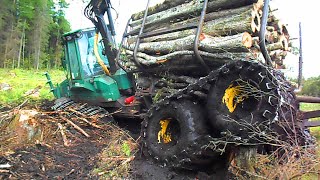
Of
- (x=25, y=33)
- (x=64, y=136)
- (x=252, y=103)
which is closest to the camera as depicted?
(x=252, y=103)

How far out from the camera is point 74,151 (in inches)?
202

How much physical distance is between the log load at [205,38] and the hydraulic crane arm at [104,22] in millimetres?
714

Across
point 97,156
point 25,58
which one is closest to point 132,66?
point 97,156

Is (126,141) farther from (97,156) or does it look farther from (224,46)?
(224,46)

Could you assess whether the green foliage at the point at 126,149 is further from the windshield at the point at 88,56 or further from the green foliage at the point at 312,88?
the green foliage at the point at 312,88

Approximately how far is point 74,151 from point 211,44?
108 inches

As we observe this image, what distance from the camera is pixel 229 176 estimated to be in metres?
3.83

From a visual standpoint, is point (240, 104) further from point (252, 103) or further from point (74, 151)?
point (74, 151)

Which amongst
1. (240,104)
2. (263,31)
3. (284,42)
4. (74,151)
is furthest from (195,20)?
(74,151)

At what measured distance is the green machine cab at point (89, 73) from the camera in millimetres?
6449

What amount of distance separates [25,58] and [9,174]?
1434 inches

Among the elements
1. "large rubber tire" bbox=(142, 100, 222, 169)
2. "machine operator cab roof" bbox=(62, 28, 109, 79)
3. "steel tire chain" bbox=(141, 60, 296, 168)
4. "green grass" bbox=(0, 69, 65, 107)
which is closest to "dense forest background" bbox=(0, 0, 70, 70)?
"green grass" bbox=(0, 69, 65, 107)

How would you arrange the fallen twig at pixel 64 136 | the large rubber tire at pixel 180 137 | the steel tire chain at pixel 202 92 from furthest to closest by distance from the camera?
1. the fallen twig at pixel 64 136
2. the large rubber tire at pixel 180 137
3. the steel tire chain at pixel 202 92

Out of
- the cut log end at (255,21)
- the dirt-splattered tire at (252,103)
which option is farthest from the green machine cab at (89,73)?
the cut log end at (255,21)
